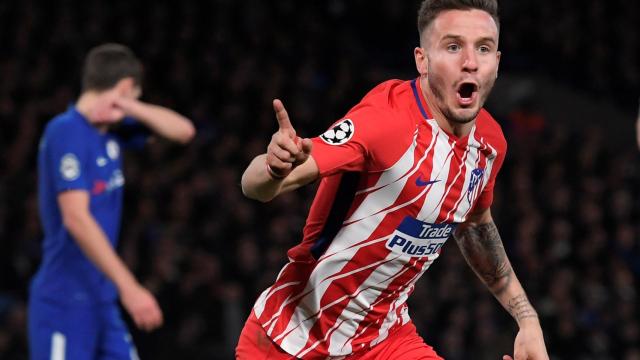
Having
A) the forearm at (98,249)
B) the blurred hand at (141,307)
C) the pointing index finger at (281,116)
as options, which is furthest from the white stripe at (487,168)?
the forearm at (98,249)

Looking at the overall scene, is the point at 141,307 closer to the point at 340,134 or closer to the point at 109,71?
the point at 109,71

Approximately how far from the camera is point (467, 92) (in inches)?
145

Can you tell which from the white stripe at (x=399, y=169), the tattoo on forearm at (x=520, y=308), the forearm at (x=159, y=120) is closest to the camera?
the white stripe at (x=399, y=169)

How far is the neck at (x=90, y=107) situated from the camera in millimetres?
5180

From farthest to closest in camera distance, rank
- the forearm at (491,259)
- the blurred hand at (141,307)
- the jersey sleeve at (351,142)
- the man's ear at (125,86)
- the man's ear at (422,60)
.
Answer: the man's ear at (125,86) → the blurred hand at (141,307) → the forearm at (491,259) → the man's ear at (422,60) → the jersey sleeve at (351,142)

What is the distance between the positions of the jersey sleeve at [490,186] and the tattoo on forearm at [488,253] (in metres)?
0.16

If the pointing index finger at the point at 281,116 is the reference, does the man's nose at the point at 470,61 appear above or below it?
above

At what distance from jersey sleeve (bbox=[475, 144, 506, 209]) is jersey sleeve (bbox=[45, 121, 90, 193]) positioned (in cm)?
194

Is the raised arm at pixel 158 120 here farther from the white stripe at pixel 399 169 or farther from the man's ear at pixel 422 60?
the white stripe at pixel 399 169

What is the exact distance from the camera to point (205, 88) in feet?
38.0

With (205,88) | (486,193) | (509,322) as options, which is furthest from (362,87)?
(486,193)

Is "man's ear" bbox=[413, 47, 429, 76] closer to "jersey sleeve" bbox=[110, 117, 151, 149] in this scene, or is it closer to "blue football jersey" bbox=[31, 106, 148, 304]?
"blue football jersey" bbox=[31, 106, 148, 304]

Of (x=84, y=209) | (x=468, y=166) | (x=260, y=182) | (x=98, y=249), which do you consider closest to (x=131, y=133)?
(x=84, y=209)

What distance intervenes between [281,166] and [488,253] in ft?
5.06
